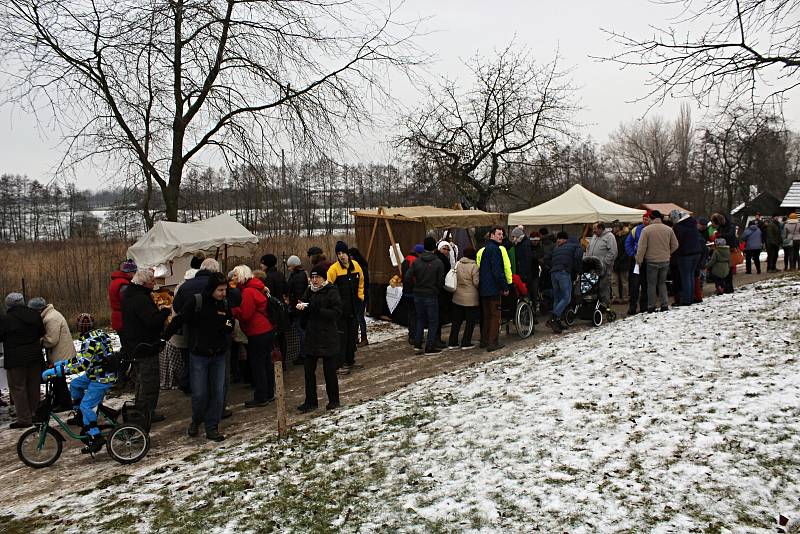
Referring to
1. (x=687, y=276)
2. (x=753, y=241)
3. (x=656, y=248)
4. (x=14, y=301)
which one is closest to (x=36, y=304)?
(x=14, y=301)

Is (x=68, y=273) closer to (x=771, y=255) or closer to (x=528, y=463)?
(x=528, y=463)

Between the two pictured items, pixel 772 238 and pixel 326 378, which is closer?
pixel 326 378

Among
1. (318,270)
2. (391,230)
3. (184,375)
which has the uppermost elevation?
(391,230)

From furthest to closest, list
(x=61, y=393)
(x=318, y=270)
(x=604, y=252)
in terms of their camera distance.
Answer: (x=604, y=252)
(x=318, y=270)
(x=61, y=393)

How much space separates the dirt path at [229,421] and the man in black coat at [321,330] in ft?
1.19

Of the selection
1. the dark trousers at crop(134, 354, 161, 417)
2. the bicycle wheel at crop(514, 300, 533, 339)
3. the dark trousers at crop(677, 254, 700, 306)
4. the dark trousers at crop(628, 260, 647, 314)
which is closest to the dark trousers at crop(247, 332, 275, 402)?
the dark trousers at crop(134, 354, 161, 417)

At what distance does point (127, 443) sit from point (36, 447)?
1015 millimetres

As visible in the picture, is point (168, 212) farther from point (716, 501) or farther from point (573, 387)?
point (716, 501)

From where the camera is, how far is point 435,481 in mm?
4809

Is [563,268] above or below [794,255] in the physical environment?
above

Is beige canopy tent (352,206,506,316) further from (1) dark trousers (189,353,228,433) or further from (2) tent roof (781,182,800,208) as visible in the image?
(2) tent roof (781,182,800,208)

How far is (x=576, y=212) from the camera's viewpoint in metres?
15.0

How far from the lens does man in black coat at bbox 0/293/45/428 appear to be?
7508 mm

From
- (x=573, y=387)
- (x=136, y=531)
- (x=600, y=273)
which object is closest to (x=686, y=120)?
A: (x=600, y=273)
